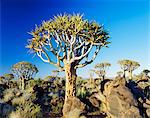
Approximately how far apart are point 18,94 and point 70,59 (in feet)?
9.56

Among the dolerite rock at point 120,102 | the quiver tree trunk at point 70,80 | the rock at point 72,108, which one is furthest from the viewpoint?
the quiver tree trunk at point 70,80

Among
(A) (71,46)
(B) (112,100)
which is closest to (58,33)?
(A) (71,46)

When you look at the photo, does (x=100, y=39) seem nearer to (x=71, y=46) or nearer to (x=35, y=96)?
(x=71, y=46)

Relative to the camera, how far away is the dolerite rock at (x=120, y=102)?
11064 mm

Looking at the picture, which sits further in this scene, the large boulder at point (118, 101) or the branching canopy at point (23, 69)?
the branching canopy at point (23, 69)

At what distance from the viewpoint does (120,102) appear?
11.4 m

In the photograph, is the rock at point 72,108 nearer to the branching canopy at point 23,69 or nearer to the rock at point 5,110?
the rock at point 5,110

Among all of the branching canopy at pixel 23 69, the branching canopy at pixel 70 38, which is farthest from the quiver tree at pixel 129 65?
the branching canopy at pixel 70 38

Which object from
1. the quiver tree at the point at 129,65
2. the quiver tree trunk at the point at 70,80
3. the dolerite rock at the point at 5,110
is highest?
the quiver tree at the point at 129,65

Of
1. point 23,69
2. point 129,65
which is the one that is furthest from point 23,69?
point 129,65

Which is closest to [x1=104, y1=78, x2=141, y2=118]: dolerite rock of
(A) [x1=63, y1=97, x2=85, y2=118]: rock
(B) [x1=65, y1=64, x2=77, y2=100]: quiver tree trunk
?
(A) [x1=63, y1=97, x2=85, y2=118]: rock

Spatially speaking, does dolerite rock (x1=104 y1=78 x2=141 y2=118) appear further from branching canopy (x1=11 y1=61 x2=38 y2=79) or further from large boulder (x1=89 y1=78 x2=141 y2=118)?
branching canopy (x1=11 y1=61 x2=38 y2=79)

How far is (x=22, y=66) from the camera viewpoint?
1135 inches

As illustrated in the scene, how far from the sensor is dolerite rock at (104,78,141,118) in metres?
11.1
